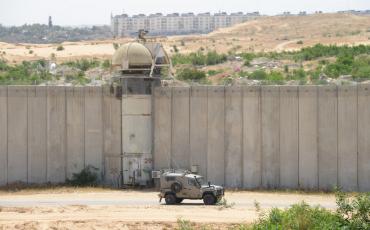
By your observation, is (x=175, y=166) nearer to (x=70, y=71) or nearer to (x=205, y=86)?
(x=205, y=86)

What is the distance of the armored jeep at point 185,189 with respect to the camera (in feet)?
120

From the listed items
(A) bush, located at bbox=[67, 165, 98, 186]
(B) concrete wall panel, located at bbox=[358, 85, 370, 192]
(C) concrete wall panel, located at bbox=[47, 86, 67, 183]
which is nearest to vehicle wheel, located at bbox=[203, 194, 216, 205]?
(A) bush, located at bbox=[67, 165, 98, 186]

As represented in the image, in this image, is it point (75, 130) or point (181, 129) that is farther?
point (75, 130)

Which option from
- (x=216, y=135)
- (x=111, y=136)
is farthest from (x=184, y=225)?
(x=111, y=136)

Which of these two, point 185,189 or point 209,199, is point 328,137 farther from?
point 185,189

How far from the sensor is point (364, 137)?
40.8 m

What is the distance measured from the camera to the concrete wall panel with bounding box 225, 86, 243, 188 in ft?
138

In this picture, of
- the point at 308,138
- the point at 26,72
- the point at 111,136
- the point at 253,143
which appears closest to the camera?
the point at 308,138

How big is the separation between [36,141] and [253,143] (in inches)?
402

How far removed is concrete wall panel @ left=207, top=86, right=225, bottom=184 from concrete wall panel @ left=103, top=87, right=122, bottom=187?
4258 millimetres

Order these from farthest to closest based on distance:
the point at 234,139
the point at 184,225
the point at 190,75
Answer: the point at 190,75, the point at 234,139, the point at 184,225

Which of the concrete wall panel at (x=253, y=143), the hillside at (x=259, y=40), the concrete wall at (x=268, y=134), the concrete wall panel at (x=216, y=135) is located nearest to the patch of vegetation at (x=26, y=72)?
the hillside at (x=259, y=40)

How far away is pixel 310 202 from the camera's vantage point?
123 ft

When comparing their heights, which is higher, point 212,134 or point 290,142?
point 212,134
